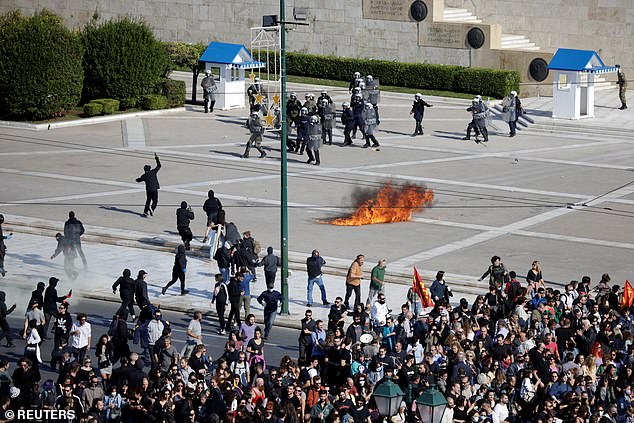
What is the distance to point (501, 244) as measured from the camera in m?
26.6

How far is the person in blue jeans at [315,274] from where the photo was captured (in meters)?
Result: 22.4

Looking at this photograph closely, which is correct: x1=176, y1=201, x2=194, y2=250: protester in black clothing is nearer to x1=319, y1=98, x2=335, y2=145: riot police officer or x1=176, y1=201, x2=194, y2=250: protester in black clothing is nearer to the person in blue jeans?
the person in blue jeans

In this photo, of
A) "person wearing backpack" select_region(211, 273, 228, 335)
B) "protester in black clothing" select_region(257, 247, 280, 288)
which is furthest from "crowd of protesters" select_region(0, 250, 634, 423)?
"protester in black clothing" select_region(257, 247, 280, 288)

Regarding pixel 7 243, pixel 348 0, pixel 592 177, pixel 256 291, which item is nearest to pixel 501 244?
pixel 256 291

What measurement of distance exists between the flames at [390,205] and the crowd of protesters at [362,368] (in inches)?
340

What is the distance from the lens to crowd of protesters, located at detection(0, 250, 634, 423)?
14789mm

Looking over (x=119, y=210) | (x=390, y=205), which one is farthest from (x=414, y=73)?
(x=119, y=210)

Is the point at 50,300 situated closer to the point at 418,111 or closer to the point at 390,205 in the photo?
the point at 390,205

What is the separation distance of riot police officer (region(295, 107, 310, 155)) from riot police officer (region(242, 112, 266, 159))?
A: 1036mm

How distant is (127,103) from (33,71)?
3821mm

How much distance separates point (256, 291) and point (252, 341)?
6635 mm

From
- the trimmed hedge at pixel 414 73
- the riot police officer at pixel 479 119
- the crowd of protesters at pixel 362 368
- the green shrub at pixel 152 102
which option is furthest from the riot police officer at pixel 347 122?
the crowd of protesters at pixel 362 368

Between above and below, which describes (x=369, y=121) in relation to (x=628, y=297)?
above

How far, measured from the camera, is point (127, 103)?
146ft
